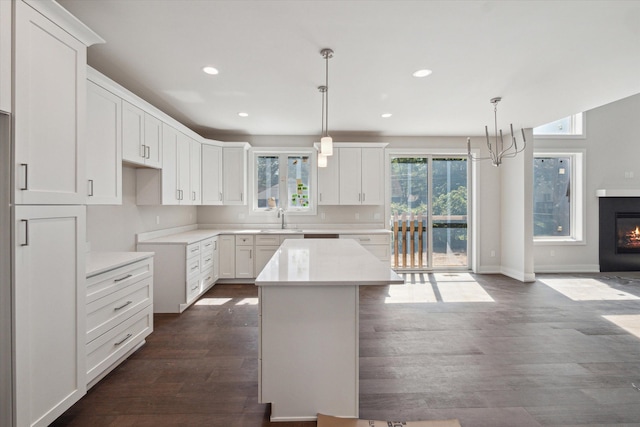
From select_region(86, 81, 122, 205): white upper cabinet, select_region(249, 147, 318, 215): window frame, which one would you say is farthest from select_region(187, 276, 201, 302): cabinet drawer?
select_region(249, 147, 318, 215): window frame

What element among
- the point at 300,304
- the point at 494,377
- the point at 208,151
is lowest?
the point at 494,377

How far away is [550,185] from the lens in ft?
19.0

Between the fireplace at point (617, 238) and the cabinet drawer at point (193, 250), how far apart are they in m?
7.28

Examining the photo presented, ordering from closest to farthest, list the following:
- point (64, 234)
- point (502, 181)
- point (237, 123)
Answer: point (64, 234)
point (237, 123)
point (502, 181)

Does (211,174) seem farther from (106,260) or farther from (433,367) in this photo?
(433,367)

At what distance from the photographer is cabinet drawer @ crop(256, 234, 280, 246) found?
477 cm

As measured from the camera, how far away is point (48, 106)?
5.15ft

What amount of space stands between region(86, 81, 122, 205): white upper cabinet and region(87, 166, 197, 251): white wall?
0.45 meters

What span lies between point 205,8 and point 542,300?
198 inches

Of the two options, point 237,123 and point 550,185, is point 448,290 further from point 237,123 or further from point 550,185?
point 237,123

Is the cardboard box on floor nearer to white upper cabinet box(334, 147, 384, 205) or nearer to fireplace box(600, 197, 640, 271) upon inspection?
white upper cabinet box(334, 147, 384, 205)

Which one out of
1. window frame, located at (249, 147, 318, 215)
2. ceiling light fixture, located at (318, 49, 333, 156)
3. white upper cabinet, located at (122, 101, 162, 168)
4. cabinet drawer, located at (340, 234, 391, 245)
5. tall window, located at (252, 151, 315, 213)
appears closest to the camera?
ceiling light fixture, located at (318, 49, 333, 156)

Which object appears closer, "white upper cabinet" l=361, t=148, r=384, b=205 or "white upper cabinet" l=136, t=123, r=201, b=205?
"white upper cabinet" l=136, t=123, r=201, b=205

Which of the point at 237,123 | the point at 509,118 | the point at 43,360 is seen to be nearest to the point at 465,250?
the point at 509,118
